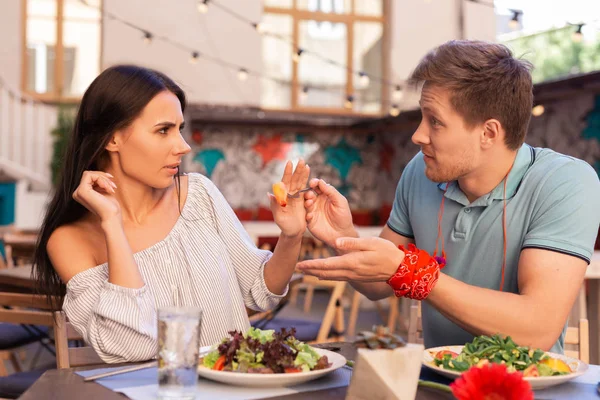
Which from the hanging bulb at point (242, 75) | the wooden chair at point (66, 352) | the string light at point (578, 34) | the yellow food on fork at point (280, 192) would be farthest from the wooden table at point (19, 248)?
the hanging bulb at point (242, 75)

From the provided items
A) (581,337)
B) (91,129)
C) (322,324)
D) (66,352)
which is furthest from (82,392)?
(322,324)

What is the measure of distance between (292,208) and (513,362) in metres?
0.76

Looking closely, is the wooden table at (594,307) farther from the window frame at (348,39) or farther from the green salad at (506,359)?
the window frame at (348,39)

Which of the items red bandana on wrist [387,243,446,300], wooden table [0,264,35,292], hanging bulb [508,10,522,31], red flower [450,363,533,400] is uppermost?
hanging bulb [508,10,522,31]

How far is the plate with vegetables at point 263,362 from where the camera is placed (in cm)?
125

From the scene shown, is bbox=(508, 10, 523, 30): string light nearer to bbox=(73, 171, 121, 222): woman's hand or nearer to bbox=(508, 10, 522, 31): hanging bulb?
bbox=(508, 10, 522, 31): hanging bulb

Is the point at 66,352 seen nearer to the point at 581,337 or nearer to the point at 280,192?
the point at 280,192

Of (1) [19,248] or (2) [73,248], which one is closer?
(2) [73,248]

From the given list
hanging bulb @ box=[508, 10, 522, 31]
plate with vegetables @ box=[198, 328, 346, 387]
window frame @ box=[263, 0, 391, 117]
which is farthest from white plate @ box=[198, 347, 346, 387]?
window frame @ box=[263, 0, 391, 117]

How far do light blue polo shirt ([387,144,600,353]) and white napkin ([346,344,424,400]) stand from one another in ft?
2.41

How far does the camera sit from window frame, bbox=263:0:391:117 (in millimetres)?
10180

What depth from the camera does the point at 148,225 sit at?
2072 mm

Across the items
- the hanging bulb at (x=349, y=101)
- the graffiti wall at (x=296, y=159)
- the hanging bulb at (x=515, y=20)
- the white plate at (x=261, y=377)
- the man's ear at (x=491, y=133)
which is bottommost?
the white plate at (x=261, y=377)

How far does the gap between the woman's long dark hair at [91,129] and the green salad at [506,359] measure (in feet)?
3.59
